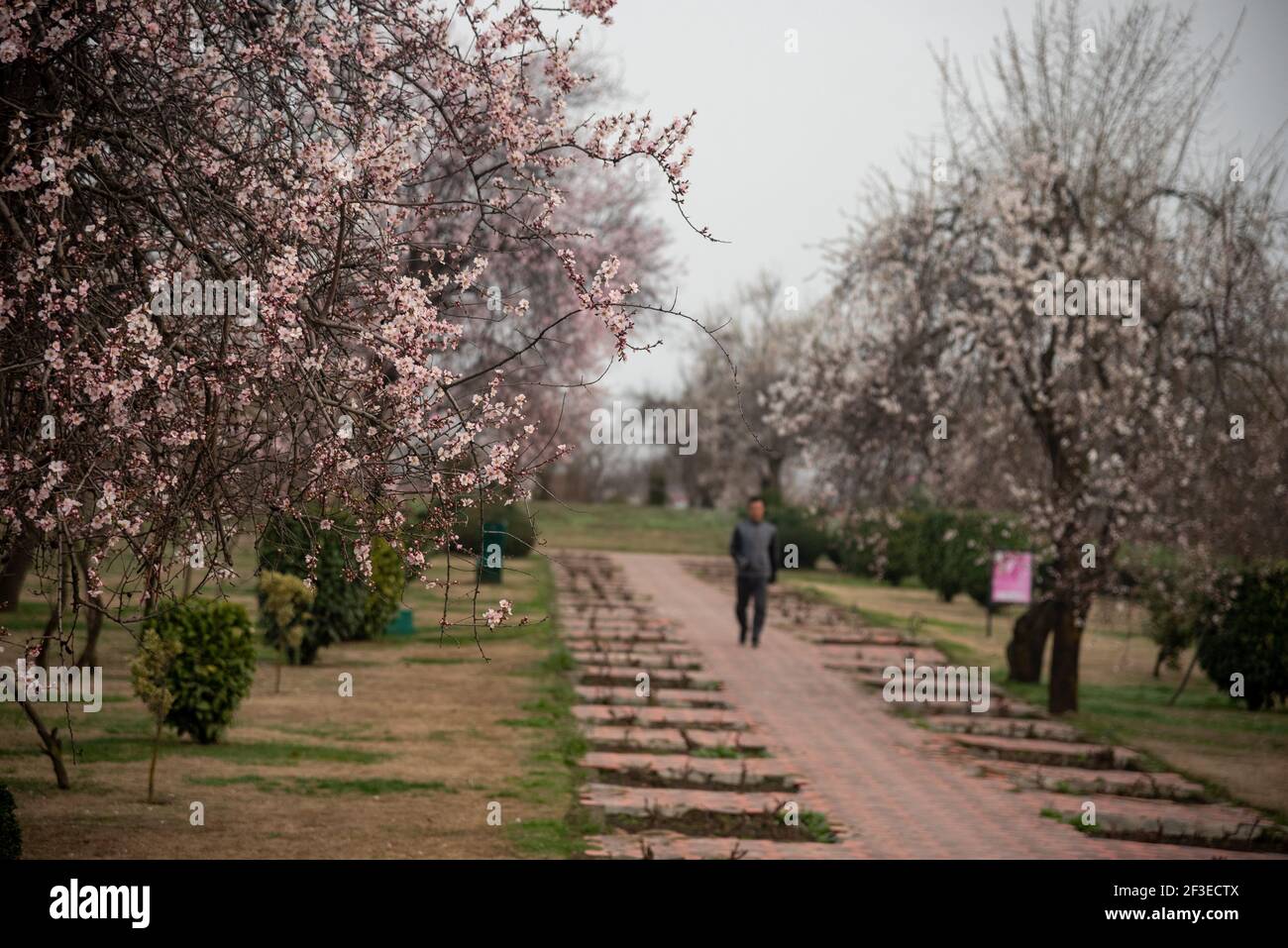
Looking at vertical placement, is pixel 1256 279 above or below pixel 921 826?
above

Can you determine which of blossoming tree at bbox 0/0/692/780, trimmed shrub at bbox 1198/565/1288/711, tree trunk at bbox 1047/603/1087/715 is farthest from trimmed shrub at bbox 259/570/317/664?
trimmed shrub at bbox 1198/565/1288/711

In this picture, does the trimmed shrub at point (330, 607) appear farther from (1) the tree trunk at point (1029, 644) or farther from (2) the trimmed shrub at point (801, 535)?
(2) the trimmed shrub at point (801, 535)

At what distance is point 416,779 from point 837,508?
6.60 meters

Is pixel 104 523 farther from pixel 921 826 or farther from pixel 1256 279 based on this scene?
pixel 1256 279

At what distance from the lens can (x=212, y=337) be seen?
5.25 meters

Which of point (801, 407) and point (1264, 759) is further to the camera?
point (801, 407)

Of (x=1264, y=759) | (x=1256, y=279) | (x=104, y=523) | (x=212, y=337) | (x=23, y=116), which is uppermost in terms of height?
(x=1256, y=279)

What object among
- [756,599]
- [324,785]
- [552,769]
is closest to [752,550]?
[756,599]

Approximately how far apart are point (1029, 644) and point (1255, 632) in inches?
103

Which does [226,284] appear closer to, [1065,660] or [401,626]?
[1065,660]

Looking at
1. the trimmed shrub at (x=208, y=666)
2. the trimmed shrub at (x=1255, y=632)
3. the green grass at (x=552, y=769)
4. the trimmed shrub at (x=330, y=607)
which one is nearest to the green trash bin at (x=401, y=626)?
the trimmed shrub at (x=330, y=607)
